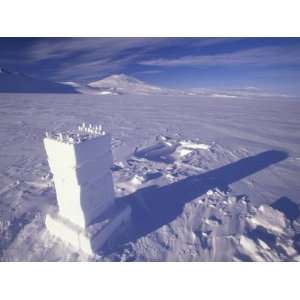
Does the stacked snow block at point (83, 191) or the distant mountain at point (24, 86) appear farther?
the distant mountain at point (24, 86)

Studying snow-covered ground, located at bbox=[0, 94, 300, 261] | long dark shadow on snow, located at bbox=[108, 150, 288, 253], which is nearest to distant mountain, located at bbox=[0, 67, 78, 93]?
snow-covered ground, located at bbox=[0, 94, 300, 261]

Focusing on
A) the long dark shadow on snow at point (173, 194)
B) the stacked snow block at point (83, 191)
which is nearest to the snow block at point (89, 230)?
the stacked snow block at point (83, 191)

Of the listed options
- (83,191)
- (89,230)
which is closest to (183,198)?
(89,230)

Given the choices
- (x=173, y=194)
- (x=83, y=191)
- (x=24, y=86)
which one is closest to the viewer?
(x=83, y=191)

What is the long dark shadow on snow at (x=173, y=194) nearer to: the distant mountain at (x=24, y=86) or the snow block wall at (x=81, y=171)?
the snow block wall at (x=81, y=171)

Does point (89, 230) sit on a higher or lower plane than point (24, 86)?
lower

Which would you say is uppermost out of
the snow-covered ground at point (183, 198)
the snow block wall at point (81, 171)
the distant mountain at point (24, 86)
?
the distant mountain at point (24, 86)

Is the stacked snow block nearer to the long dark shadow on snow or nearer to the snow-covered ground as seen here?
the snow-covered ground

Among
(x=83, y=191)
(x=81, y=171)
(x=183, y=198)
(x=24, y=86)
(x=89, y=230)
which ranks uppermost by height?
(x=24, y=86)

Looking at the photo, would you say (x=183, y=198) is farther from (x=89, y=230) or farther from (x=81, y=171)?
(x=81, y=171)
